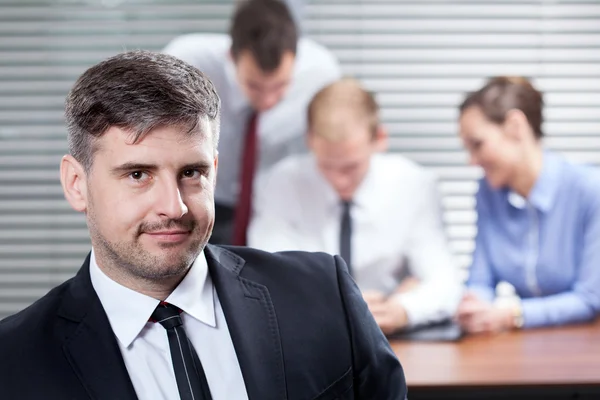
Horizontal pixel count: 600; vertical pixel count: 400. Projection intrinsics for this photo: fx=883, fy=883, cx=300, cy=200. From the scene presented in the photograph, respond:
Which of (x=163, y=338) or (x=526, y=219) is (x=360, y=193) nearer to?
(x=526, y=219)

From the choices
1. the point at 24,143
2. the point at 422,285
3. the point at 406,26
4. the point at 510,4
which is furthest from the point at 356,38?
the point at 24,143

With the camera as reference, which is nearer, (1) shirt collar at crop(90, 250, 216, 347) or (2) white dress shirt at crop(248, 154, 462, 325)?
(1) shirt collar at crop(90, 250, 216, 347)

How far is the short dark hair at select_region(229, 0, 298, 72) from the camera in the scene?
314cm

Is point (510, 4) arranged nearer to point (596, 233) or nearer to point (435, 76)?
point (435, 76)

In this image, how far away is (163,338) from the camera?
1.28m

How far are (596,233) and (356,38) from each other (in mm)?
1385

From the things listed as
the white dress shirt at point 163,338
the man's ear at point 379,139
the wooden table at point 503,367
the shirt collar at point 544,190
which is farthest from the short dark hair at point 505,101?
the white dress shirt at point 163,338

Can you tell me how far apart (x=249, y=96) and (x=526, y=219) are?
1092 millimetres

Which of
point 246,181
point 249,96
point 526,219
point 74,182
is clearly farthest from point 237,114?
point 74,182

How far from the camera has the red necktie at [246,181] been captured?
11.0 ft

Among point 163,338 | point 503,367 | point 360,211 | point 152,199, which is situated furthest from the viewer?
point 360,211

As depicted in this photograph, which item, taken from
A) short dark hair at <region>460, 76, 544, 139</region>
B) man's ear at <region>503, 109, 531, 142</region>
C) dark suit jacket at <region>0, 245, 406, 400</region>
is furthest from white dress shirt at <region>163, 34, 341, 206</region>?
dark suit jacket at <region>0, 245, 406, 400</region>

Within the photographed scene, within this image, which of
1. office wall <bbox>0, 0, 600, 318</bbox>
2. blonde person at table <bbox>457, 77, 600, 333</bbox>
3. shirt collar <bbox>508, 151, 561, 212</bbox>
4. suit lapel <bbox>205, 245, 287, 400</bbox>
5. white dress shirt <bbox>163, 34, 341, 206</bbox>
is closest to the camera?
suit lapel <bbox>205, 245, 287, 400</bbox>

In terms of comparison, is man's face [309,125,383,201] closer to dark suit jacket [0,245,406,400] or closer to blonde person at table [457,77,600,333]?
blonde person at table [457,77,600,333]
